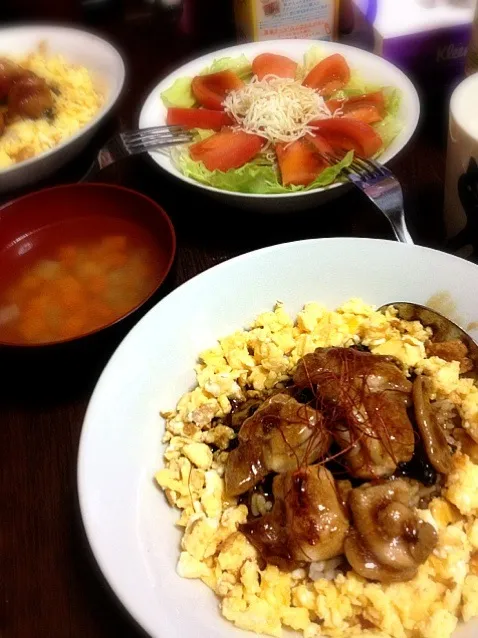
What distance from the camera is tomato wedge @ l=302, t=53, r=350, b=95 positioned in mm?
1897

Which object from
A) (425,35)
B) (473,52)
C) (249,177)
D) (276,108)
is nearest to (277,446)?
(249,177)

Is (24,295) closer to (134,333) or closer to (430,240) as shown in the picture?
(134,333)

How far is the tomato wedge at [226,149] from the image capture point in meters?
1.66

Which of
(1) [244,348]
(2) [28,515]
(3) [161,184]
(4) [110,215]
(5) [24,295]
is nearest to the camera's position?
(2) [28,515]

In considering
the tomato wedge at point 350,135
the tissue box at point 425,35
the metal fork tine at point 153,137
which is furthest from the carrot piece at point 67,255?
the tissue box at point 425,35

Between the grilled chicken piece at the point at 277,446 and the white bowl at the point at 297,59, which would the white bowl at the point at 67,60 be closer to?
the white bowl at the point at 297,59

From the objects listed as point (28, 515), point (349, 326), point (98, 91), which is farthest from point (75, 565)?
point (98, 91)

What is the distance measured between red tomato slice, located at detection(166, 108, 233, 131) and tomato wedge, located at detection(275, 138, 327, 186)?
24 cm

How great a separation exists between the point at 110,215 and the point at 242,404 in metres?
0.62

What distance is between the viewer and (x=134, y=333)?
1.12 metres

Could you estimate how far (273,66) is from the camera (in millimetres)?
1976

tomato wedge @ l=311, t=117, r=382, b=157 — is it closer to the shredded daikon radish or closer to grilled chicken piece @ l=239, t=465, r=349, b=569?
the shredded daikon radish

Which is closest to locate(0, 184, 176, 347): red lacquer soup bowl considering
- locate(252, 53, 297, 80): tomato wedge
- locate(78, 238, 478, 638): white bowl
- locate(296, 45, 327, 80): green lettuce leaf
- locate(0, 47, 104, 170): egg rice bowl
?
locate(78, 238, 478, 638): white bowl

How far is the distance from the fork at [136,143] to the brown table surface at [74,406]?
5.4 inches
